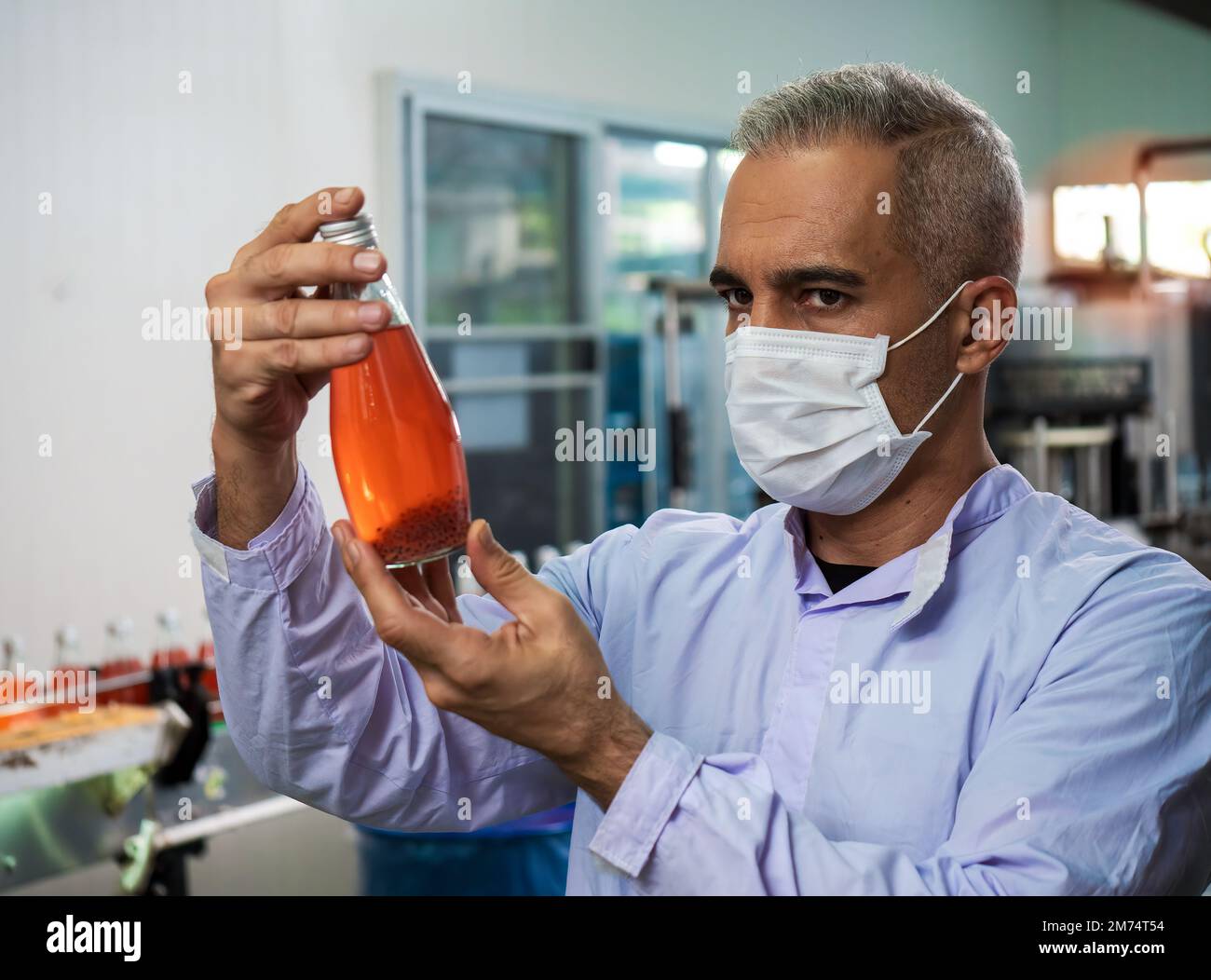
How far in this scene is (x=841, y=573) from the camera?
3.28 feet

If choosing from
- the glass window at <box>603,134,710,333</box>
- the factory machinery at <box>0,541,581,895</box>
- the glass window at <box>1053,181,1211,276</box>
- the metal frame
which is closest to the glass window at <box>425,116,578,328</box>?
the metal frame

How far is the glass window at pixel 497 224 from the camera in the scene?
342 centimetres

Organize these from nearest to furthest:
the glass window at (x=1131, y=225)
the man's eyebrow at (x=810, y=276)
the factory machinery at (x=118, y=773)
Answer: the man's eyebrow at (x=810, y=276) → the factory machinery at (x=118, y=773) → the glass window at (x=1131, y=225)

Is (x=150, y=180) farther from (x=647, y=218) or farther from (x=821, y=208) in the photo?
(x=821, y=208)

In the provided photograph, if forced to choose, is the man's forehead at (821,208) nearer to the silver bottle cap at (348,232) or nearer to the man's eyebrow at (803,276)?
the man's eyebrow at (803,276)

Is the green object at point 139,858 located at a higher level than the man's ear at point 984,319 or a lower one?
lower

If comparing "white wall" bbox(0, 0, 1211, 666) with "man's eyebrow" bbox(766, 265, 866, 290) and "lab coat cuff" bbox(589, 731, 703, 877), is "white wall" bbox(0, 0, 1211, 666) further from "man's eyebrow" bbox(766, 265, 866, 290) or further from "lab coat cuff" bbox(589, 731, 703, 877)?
"lab coat cuff" bbox(589, 731, 703, 877)

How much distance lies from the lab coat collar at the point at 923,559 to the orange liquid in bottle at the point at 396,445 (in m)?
0.33

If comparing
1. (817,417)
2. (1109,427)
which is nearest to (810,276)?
(817,417)

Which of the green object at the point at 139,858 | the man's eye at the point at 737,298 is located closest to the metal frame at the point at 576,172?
the green object at the point at 139,858
